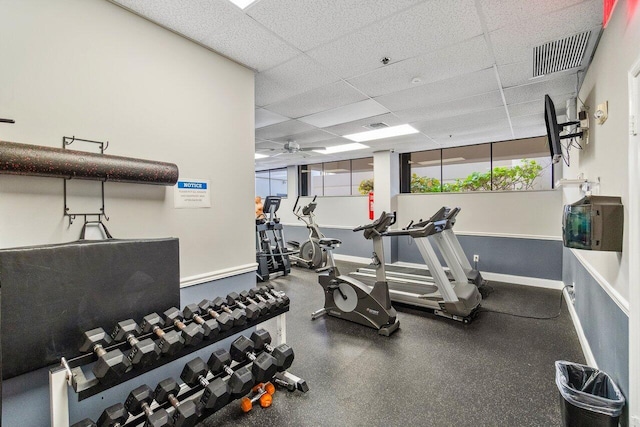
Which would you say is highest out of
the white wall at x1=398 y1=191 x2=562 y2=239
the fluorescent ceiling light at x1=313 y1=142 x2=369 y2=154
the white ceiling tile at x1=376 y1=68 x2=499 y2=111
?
the fluorescent ceiling light at x1=313 y1=142 x2=369 y2=154

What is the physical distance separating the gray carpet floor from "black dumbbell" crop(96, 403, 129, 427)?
1.95ft

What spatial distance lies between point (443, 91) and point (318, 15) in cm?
185

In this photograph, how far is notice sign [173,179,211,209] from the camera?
2105 mm

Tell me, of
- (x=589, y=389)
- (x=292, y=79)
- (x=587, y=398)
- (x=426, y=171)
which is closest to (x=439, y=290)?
(x=589, y=389)

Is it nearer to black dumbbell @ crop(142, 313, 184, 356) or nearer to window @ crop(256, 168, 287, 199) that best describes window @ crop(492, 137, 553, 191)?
black dumbbell @ crop(142, 313, 184, 356)

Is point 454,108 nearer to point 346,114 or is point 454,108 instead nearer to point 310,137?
point 346,114

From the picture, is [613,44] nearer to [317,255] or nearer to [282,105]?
[282,105]

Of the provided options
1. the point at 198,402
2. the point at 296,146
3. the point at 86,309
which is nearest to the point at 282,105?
the point at 296,146

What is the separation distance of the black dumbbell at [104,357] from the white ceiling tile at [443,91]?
10.6ft

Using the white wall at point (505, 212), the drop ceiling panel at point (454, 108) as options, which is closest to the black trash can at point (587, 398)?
the drop ceiling panel at point (454, 108)

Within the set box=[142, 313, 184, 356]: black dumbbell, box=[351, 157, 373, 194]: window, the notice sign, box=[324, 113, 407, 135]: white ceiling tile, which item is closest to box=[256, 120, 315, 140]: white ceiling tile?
box=[324, 113, 407, 135]: white ceiling tile

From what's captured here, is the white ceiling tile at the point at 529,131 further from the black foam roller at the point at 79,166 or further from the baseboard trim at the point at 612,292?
the black foam roller at the point at 79,166

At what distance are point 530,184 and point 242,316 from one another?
562 centimetres

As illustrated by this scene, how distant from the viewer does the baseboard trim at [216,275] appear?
6.97ft
